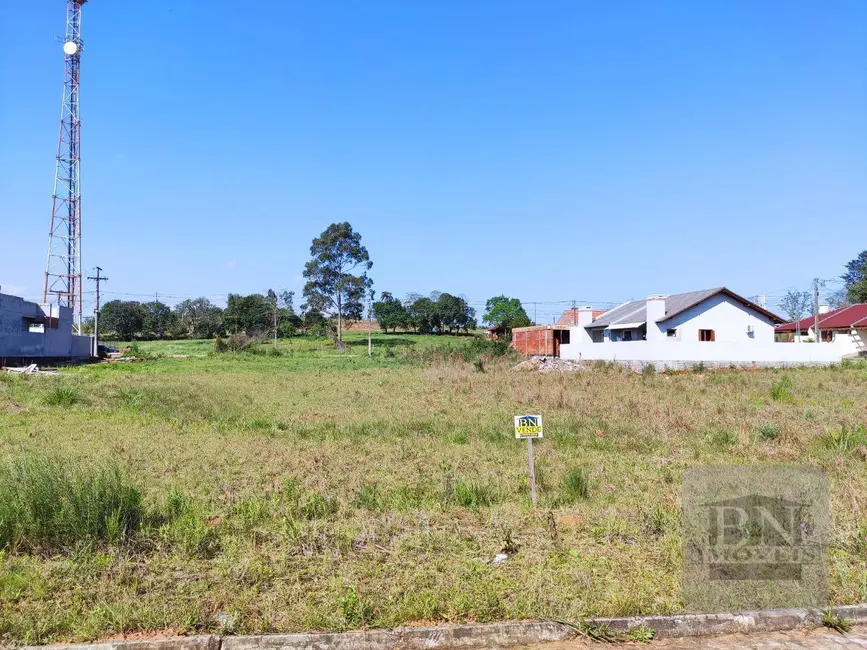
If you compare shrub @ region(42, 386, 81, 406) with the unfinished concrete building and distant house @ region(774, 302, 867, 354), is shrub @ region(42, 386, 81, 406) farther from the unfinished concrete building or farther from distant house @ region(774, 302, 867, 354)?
distant house @ region(774, 302, 867, 354)

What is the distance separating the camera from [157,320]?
86375 mm

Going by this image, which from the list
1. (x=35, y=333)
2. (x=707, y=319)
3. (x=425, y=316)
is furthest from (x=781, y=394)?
(x=425, y=316)

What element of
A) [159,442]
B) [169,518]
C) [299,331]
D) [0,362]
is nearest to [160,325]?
[299,331]

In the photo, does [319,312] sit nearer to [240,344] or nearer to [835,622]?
[240,344]

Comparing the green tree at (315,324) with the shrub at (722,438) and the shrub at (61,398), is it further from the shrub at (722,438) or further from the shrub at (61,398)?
the shrub at (722,438)

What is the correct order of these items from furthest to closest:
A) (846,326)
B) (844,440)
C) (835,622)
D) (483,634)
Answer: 1. (846,326)
2. (844,440)
3. (835,622)
4. (483,634)

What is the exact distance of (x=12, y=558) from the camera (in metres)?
4.96

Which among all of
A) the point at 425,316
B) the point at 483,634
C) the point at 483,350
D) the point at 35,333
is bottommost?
the point at 483,634

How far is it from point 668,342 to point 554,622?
28.1 meters

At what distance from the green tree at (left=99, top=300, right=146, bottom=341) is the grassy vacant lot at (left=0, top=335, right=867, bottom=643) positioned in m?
76.0

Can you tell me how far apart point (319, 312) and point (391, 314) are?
75.6 ft

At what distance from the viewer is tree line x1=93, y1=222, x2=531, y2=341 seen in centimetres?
6575

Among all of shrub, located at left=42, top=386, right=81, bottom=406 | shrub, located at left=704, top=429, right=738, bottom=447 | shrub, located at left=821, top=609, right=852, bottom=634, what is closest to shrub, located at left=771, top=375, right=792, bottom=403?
shrub, located at left=704, top=429, right=738, bottom=447

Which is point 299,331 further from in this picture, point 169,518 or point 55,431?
point 169,518
